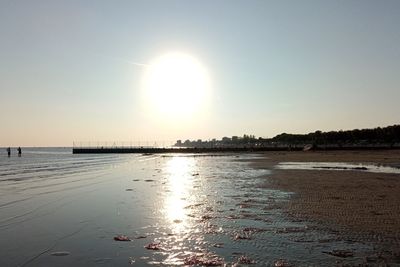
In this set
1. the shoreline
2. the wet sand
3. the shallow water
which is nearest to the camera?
the shallow water

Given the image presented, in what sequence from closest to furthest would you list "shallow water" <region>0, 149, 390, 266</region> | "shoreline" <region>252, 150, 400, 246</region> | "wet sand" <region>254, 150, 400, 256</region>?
"shallow water" <region>0, 149, 390, 266</region> → "wet sand" <region>254, 150, 400, 256</region> → "shoreline" <region>252, 150, 400, 246</region>

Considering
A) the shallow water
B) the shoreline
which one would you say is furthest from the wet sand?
the shallow water

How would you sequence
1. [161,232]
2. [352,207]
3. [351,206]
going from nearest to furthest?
[161,232] < [352,207] < [351,206]

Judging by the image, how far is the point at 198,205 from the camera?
20.7m

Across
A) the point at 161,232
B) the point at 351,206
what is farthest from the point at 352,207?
the point at 161,232

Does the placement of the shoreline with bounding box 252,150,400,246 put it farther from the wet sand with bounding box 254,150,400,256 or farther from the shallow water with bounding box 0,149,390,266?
the shallow water with bounding box 0,149,390,266

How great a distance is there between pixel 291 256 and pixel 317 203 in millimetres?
9741

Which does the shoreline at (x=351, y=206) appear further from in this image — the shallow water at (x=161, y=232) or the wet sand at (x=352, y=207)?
the shallow water at (x=161, y=232)

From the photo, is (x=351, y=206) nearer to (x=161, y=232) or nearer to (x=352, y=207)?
(x=352, y=207)

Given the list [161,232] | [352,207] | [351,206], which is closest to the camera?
[161,232]

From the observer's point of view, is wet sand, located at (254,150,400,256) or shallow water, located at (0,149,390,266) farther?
wet sand, located at (254,150,400,256)

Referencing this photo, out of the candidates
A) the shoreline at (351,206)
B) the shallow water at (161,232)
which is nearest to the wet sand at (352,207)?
the shoreline at (351,206)

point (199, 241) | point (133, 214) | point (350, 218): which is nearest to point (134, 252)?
point (199, 241)

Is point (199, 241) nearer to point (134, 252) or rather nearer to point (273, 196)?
point (134, 252)
